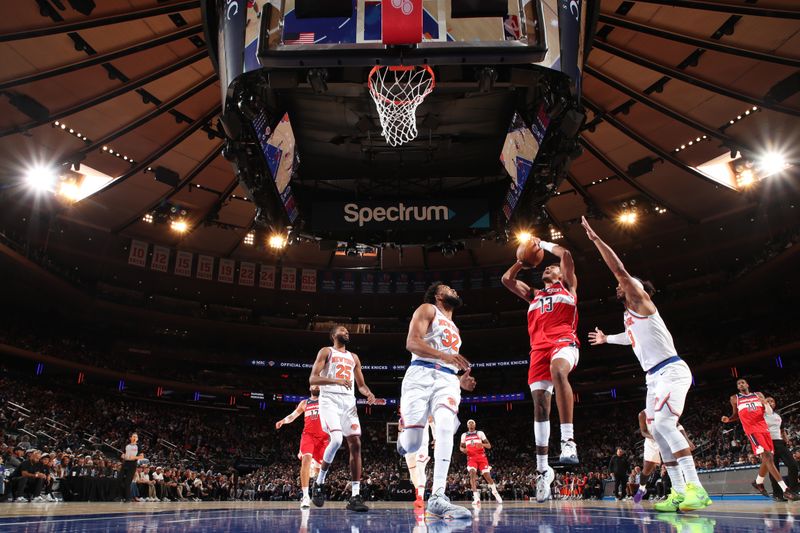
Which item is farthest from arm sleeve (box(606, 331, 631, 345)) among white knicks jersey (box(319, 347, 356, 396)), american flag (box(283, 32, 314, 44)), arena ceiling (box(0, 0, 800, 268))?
arena ceiling (box(0, 0, 800, 268))

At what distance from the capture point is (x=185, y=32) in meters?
12.8

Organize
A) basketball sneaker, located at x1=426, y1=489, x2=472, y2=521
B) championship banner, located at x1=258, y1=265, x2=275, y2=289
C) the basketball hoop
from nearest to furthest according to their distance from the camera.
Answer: basketball sneaker, located at x1=426, y1=489, x2=472, y2=521 < the basketball hoop < championship banner, located at x1=258, y1=265, x2=275, y2=289

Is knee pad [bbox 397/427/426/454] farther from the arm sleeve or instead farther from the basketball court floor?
the arm sleeve

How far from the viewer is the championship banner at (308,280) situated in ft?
116

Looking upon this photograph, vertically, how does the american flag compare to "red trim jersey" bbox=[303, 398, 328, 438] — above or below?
above

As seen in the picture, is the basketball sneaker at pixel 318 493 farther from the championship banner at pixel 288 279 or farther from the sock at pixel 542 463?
the championship banner at pixel 288 279

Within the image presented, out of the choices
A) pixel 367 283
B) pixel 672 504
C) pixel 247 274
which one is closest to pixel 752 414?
pixel 672 504

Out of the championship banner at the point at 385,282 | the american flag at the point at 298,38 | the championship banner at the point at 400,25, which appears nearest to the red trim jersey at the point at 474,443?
the championship banner at the point at 400,25

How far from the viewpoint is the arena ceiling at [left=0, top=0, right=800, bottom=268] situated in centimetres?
1249

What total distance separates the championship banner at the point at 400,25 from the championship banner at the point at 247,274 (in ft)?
90.0

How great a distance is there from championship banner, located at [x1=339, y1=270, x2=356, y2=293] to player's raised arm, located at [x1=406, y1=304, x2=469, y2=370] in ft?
100

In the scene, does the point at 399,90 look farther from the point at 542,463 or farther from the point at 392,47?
the point at 542,463

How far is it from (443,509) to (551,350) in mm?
2425

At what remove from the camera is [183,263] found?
105ft
